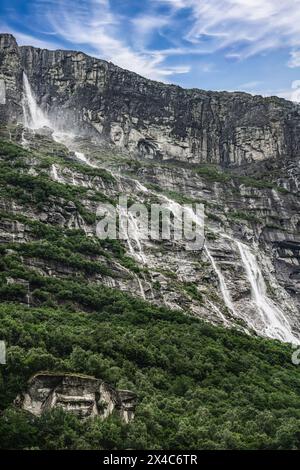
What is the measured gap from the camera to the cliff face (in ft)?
373

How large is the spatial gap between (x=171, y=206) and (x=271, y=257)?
46.1 feet

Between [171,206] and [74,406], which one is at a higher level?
[171,206]

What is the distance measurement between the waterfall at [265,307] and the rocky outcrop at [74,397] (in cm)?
3388

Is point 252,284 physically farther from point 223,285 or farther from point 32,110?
point 32,110

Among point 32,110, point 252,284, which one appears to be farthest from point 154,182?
point 32,110

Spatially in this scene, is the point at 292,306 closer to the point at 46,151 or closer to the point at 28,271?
the point at 28,271

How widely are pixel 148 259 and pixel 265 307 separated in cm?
1313

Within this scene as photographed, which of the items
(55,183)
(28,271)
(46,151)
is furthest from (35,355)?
(46,151)

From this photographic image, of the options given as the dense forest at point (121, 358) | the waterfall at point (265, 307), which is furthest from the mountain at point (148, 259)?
the waterfall at point (265, 307)

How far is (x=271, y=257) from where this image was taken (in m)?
84.4

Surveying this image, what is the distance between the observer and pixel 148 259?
70.1m

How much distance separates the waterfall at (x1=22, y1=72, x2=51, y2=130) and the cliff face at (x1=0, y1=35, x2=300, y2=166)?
1235 millimetres

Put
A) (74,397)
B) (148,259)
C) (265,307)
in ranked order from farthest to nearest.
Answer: (265,307) → (148,259) → (74,397)
